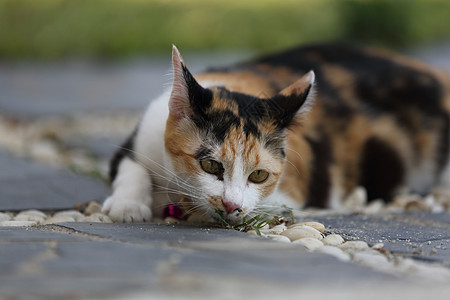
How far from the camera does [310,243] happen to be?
189 centimetres

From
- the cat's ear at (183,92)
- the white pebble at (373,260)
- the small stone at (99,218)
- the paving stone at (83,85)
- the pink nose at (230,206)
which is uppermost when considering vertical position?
the paving stone at (83,85)

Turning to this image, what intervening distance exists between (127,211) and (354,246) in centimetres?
96

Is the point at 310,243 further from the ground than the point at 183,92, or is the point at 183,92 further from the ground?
the point at 183,92

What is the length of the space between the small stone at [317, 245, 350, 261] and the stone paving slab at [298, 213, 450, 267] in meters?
0.18

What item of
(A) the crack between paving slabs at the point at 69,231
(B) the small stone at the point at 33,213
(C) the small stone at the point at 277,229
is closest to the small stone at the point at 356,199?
(C) the small stone at the point at 277,229

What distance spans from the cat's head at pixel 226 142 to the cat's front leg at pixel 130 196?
0.20m

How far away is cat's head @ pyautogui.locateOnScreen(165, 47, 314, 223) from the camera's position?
216 cm

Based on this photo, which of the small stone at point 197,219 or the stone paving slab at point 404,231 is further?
the small stone at point 197,219

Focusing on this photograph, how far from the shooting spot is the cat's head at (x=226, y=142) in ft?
7.08

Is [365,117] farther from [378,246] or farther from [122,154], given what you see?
[378,246]

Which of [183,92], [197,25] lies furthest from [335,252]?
[197,25]

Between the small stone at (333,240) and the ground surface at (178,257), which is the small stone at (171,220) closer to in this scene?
the ground surface at (178,257)

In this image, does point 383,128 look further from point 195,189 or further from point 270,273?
point 270,273

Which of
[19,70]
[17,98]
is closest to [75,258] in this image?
[17,98]
